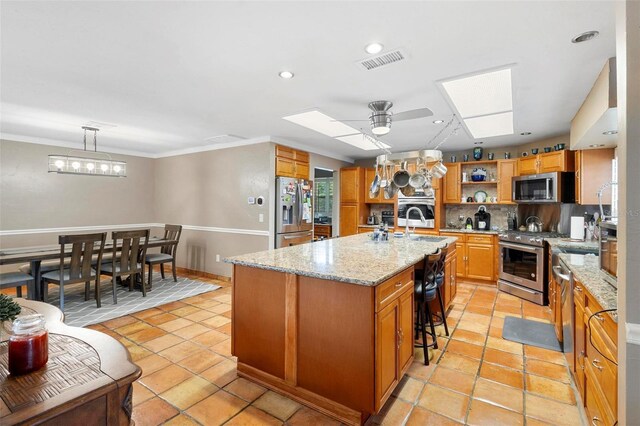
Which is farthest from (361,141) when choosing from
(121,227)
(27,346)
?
(121,227)

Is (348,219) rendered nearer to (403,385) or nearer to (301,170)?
(301,170)

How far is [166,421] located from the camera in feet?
6.06

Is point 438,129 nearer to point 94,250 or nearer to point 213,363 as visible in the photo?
point 213,363

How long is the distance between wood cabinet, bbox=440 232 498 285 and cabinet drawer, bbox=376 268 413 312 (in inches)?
130

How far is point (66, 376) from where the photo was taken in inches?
36.3

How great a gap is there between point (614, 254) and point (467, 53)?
1.52 meters

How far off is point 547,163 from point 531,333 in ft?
8.46

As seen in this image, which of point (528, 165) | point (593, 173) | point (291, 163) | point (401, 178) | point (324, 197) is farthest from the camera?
point (324, 197)

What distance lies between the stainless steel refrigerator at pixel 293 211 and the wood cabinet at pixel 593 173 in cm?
381

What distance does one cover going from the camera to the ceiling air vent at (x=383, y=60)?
2.12 meters

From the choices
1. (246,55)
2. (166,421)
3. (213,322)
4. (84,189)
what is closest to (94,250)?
(213,322)

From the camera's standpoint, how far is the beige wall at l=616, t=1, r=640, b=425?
1.07 m

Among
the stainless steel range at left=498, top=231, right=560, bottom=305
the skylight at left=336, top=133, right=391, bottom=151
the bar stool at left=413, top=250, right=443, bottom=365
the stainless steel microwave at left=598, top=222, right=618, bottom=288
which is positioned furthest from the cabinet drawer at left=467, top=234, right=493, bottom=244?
the stainless steel microwave at left=598, top=222, right=618, bottom=288

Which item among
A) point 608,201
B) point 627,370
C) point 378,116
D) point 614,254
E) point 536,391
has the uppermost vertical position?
point 378,116
